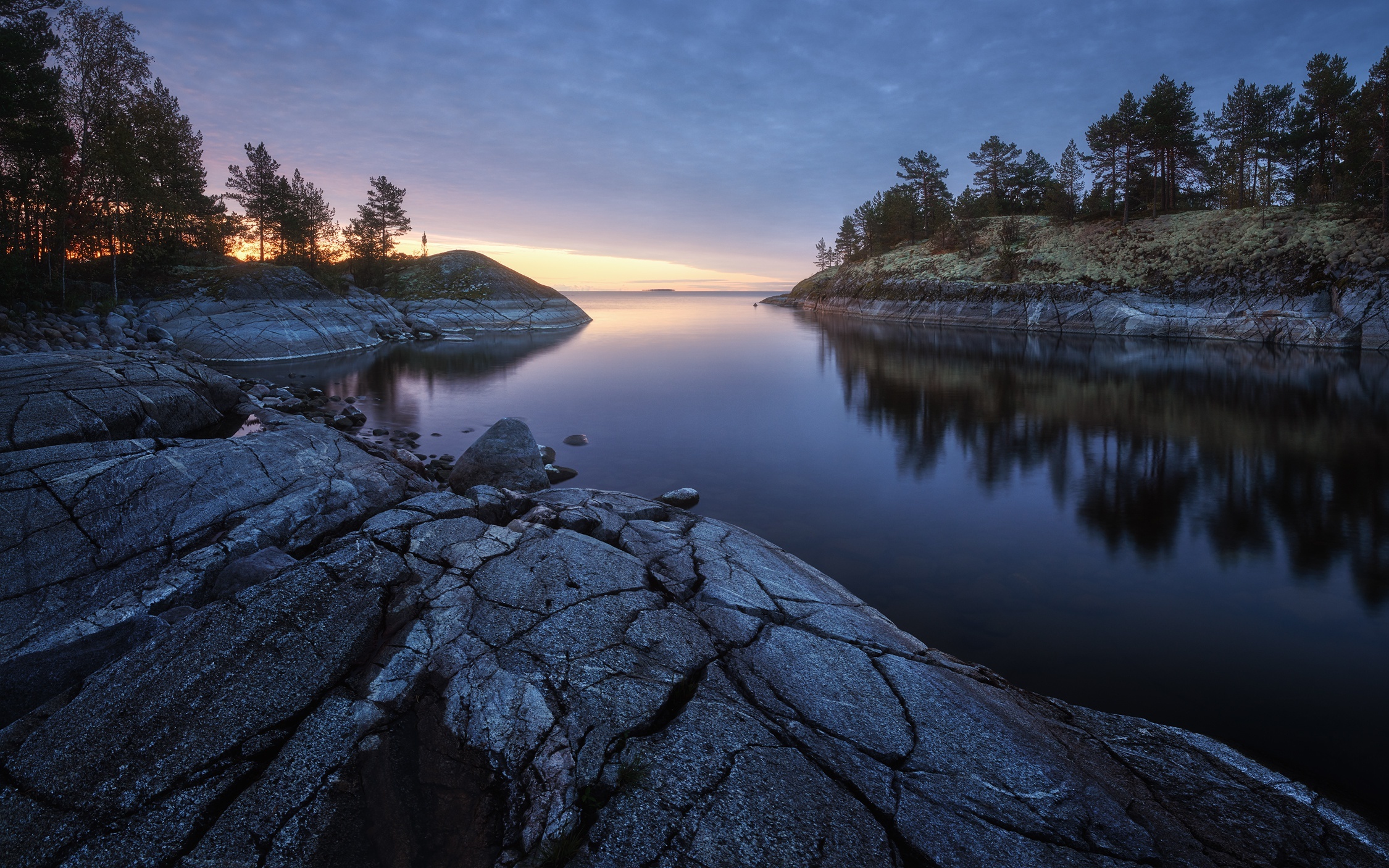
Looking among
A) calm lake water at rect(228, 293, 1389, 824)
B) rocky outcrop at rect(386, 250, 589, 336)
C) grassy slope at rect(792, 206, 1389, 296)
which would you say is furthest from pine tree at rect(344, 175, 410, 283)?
grassy slope at rect(792, 206, 1389, 296)

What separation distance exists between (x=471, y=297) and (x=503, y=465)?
64.5 m

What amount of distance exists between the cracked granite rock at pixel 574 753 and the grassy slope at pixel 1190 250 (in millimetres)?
52382

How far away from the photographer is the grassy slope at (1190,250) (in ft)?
130

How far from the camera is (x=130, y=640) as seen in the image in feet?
18.4

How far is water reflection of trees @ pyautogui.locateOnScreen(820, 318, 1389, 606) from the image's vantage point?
12844 millimetres

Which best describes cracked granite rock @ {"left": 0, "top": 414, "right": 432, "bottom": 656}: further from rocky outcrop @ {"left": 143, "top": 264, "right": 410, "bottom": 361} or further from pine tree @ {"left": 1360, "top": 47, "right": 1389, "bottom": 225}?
pine tree @ {"left": 1360, "top": 47, "right": 1389, "bottom": 225}

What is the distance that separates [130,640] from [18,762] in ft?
5.73

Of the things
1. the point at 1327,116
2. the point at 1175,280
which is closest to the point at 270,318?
the point at 1175,280

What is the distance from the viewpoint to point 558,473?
52.0 feet

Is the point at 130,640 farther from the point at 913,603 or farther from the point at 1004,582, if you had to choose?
the point at 1004,582

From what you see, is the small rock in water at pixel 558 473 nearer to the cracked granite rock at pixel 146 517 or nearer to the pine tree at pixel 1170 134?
the cracked granite rock at pixel 146 517

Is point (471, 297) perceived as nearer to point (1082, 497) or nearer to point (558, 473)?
point (558, 473)

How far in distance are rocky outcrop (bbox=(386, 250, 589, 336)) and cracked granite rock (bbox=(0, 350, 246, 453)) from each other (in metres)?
51.8

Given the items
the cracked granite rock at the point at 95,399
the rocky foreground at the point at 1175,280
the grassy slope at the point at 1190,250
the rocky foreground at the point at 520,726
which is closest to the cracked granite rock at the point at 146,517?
the rocky foreground at the point at 520,726
